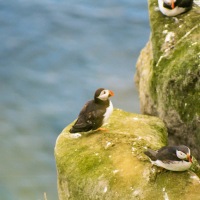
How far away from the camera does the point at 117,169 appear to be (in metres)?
6.78

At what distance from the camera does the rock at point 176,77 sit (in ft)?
28.3

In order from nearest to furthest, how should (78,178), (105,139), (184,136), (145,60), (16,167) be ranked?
(78,178)
(105,139)
(184,136)
(145,60)
(16,167)

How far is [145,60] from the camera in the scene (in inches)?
411

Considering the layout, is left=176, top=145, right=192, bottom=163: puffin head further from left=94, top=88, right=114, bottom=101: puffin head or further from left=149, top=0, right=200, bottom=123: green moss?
left=149, top=0, right=200, bottom=123: green moss

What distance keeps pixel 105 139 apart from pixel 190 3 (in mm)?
3476

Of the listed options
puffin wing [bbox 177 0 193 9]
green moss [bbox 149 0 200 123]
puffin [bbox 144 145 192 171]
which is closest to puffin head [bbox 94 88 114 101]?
puffin [bbox 144 145 192 171]

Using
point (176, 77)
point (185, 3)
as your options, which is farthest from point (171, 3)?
point (176, 77)

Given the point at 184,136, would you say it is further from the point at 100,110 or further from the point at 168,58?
the point at 100,110

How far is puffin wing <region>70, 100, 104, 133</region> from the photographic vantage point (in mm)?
7480

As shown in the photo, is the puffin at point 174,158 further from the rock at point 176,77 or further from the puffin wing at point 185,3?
the puffin wing at point 185,3

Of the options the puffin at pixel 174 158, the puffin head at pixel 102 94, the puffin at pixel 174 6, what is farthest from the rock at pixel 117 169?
the puffin at pixel 174 6

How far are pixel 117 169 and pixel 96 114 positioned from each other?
1.01 meters

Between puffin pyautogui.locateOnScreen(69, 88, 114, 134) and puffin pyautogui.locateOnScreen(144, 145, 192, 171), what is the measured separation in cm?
127

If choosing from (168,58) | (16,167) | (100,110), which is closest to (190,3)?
(168,58)
